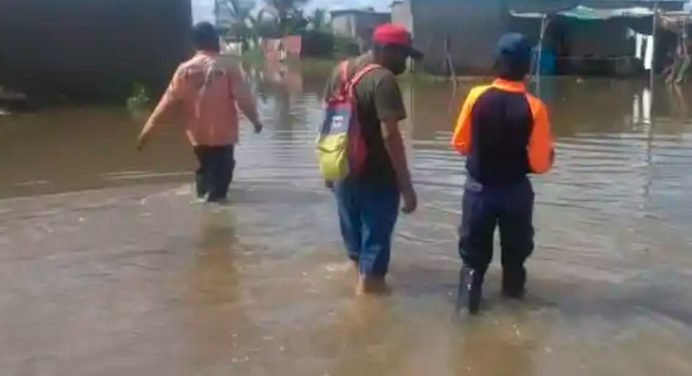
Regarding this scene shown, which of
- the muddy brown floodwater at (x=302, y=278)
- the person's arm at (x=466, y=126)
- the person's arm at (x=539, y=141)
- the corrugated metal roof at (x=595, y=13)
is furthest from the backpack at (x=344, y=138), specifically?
the corrugated metal roof at (x=595, y=13)

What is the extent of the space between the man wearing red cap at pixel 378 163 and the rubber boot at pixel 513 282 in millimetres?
662

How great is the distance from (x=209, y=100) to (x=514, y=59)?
356 cm

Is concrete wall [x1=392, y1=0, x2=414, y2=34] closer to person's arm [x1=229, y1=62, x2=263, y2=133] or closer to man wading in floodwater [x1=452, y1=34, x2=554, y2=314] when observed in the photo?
→ person's arm [x1=229, y1=62, x2=263, y2=133]

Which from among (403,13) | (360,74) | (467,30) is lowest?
(467,30)

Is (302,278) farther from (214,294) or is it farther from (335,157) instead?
(335,157)

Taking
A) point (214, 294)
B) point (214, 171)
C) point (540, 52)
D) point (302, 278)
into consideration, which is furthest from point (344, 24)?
point (214, 294)

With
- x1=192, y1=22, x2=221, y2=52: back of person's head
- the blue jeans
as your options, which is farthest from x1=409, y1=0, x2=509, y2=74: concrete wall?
the blue jeans

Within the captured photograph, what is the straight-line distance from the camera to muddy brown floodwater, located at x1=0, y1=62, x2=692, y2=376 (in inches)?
204

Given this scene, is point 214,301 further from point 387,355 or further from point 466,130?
point 466,130

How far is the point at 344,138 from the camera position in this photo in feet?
19.5

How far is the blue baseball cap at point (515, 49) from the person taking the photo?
18.2ft

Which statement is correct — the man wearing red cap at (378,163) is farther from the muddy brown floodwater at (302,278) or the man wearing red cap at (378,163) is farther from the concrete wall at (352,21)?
the concrete wall at (352,21)

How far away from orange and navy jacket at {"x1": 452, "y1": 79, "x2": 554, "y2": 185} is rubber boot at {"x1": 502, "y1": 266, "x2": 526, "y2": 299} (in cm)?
63

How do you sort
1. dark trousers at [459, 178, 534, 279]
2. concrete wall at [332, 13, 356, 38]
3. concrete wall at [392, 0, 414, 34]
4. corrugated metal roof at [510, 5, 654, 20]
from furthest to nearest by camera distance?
concrete wall at [332, 13, 356, 38] → concrete wall at [392, 0, 414, 34] → corrugated metal roof at [510, 5, 654, 20] → dark trousers at [459, 178, 534, 279]
